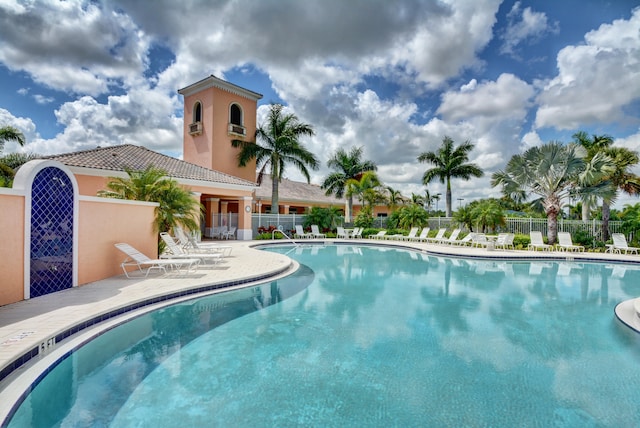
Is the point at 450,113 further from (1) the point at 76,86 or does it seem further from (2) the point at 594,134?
(1) the point at 76,86

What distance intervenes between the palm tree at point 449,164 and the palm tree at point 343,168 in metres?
5.28

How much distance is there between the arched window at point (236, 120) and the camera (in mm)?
25484

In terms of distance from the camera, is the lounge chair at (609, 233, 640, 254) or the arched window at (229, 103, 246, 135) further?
the arched window at (229, 103, 246, 135)

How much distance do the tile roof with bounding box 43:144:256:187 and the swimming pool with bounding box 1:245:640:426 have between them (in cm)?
1216

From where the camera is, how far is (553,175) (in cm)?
1853

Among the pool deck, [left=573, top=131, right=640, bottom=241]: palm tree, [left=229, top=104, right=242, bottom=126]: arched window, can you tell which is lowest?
the pool deck

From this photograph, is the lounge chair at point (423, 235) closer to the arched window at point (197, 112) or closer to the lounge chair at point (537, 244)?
the lounge chair at point (537, 244)

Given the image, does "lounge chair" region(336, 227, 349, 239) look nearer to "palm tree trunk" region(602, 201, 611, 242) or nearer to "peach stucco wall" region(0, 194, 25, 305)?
"palm tree trunk" region(602, 201, 611, 242)

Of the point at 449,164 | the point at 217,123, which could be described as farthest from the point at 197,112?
the point at 449,164

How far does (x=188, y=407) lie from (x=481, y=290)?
834cm

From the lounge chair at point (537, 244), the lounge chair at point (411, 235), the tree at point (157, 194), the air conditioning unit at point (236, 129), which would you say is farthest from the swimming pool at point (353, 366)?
the air conditioning unit at point (236, 129)

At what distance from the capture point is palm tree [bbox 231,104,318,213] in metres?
24.0

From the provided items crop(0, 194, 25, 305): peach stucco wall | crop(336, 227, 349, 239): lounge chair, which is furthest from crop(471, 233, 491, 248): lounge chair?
crop(0, 194, 25, 305): peach stucco wall

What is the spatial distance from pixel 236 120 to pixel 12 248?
858 inches
